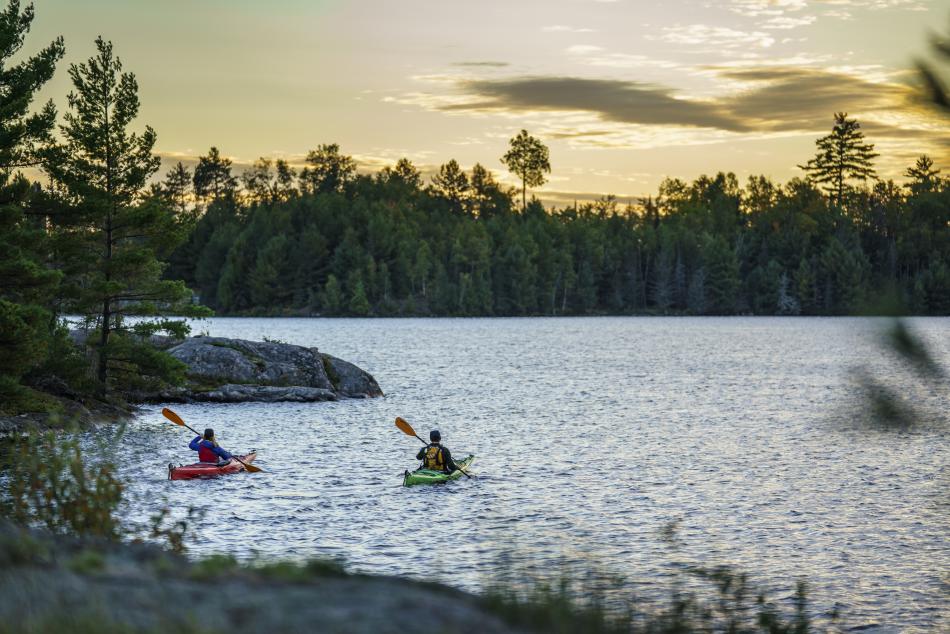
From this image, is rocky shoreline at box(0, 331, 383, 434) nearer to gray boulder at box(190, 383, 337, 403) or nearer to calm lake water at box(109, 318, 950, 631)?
gray boulder at box(190, 383, 337, 403)

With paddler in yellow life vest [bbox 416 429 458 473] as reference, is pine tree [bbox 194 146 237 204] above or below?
above

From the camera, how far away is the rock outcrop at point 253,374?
42.6m

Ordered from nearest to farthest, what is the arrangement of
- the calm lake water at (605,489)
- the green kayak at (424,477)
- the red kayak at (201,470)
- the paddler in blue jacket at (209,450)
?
the calm lake water at (605,489) < the green kayak at (424,477) < the red kayak at (201,470) < the paddler in blue jacket at (209,450)

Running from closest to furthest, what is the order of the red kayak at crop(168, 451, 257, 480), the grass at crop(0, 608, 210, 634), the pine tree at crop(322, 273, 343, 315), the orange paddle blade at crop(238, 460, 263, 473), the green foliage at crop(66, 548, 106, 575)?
the grass at crop(0, 608, 210, 634)
the green foliage at crop(66, 548, 106, 575)
the red kayak at crop(168, 451, 257, 480)
the orange paddle blade at crop(238, 460, 263, 473)
the pine tree at crop(322, 273, 343, 315)

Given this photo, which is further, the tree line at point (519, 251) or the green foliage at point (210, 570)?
the tree line at point (519, 251)

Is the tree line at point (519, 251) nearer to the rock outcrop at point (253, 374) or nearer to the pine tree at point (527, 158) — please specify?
the pine tree at point (527, 158)

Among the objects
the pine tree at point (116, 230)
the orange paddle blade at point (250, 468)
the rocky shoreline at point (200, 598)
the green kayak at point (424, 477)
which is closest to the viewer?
the rocky shoreline at point (200, 598)

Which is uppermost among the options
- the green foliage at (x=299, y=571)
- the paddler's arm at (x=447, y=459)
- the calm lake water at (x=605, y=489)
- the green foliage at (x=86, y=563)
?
the green foliage at (x=86, y=563)

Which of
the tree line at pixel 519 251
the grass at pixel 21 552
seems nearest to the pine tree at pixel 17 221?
the grass at pixel 21 552

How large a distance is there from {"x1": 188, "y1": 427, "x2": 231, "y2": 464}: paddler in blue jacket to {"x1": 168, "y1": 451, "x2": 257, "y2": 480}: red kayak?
0.18 metres

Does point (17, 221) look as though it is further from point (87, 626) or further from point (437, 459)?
point (87, 626)

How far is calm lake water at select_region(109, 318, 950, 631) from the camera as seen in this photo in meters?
16.5

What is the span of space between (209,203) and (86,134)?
497ft

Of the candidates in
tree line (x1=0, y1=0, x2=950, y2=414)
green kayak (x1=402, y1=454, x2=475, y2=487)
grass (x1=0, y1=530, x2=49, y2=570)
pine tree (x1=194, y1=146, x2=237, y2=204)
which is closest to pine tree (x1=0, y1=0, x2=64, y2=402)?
green kayak (x1=402, y1=454, x2=475, y2=487)
